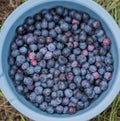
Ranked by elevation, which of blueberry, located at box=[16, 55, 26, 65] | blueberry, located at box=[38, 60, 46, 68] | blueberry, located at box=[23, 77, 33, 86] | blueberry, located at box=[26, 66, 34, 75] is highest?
blueberry, located at box=[38, 60, 46, 68]

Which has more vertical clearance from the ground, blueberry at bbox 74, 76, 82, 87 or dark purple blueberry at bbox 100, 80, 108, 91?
dark purple blueberry at bbox 100, 80, 108, 91

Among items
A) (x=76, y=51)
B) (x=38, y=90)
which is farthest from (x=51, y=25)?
(x=38, y=90)

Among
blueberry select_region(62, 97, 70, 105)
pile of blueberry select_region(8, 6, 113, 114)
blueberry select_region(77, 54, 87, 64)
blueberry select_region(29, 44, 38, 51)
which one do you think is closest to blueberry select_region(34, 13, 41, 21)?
pile of blueberry select_region(8, 6, 113, 114)

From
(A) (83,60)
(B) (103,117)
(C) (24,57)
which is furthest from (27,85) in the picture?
(B) (103,117)

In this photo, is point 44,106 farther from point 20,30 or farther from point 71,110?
point 20,30

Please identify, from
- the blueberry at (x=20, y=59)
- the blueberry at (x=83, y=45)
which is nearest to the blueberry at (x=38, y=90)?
the blueberry at (x=20, y=59)

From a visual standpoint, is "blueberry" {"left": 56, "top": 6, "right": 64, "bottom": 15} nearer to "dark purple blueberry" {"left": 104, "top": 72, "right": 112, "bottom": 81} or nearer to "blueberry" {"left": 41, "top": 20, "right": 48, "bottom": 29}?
"blueberry" {"left": 41, "top": 20, "right": 48, "bottom": 29}

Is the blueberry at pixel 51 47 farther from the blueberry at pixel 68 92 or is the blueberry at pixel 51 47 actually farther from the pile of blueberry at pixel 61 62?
the blueberry at pixel 68 92
